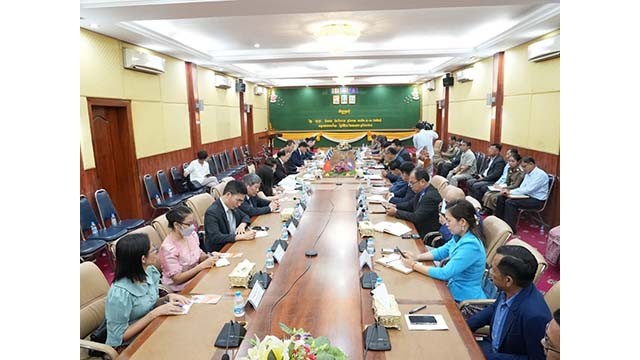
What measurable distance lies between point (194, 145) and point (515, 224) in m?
6.56

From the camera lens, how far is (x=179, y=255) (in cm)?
321

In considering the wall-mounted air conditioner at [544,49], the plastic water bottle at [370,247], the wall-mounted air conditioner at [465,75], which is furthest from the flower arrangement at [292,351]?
the wall-mounted air conditioner at [465,75]

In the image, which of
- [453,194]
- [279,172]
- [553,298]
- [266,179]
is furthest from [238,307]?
[279,172]

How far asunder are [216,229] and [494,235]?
2.40m

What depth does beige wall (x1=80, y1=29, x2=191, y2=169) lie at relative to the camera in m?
5.34

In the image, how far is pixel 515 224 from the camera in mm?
5988

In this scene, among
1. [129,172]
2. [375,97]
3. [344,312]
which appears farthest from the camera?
[375,97]

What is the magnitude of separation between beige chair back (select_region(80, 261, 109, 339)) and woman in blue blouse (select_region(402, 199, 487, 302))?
2.08 m

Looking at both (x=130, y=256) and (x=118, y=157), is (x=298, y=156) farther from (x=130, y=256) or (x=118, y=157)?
(x=130, y=256)

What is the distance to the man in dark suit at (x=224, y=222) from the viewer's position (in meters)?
3.70

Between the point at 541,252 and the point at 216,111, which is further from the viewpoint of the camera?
the point at 216,111
